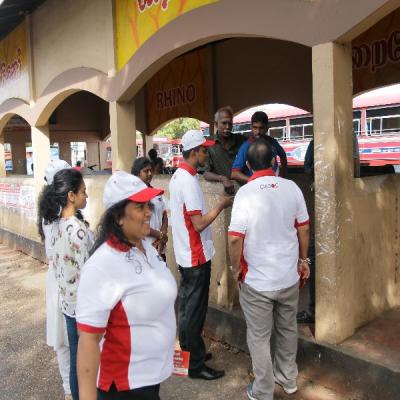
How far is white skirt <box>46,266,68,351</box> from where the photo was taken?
2957mm

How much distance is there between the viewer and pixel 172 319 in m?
1.95

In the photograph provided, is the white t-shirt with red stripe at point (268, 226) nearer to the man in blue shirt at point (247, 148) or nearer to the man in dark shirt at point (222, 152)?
the man in blue shirt at point (247, 148)

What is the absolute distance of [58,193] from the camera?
268cm

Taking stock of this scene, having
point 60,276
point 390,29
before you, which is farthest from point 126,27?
point 390,29

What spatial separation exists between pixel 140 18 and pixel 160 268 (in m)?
4.04

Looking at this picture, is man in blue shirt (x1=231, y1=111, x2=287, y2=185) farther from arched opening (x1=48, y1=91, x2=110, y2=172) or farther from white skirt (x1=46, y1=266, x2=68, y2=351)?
arched opening (x1=48, y1=91, x2=110, y2=172)

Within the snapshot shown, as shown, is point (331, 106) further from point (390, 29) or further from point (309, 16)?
point (390, 29)

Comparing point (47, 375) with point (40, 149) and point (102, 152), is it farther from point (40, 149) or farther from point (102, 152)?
point (102, 152)

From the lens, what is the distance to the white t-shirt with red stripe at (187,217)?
3295 millimetres

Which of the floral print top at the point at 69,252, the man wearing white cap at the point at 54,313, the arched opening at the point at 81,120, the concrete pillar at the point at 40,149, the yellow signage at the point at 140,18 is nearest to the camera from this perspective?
the floral print top at the point at 69,252

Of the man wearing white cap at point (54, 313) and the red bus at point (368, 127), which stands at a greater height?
the red bus at point (368, 127)

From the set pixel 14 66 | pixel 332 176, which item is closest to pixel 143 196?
pixel 332 176

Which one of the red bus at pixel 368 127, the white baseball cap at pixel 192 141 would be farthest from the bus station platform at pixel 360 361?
the red bus at pixel 368 127

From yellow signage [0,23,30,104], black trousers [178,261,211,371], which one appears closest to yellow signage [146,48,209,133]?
yellow signage [0,23,30,104]
